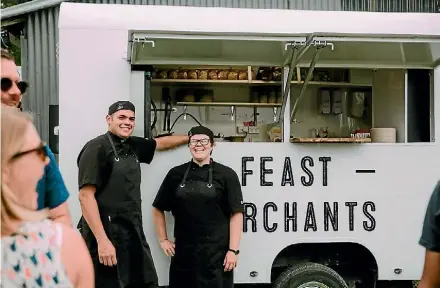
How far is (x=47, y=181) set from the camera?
2.60 metres

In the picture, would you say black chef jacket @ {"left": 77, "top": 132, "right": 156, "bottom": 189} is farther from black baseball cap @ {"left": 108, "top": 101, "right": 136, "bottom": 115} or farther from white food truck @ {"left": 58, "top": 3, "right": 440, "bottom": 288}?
white food truck @ {"left": 58, "top": 3, "right": 440, "bottom": 288}

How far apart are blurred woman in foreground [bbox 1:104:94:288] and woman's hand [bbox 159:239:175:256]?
10.2 feet

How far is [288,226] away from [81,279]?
346cm

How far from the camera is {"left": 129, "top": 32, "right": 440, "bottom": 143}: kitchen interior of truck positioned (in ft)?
16.3

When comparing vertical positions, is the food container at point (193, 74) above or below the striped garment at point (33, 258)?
above

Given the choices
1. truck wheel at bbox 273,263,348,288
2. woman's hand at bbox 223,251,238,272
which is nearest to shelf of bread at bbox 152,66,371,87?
truck wheel at bbox 273,263,348,288

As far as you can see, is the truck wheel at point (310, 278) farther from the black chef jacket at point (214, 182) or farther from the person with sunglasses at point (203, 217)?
the black chef jacket at point (214, 182)

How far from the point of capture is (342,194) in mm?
5164

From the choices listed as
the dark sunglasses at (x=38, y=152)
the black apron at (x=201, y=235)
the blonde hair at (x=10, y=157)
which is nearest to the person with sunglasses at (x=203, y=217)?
the black apron at (x=201, y=235)

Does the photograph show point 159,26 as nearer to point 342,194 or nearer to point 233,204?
point 233,204

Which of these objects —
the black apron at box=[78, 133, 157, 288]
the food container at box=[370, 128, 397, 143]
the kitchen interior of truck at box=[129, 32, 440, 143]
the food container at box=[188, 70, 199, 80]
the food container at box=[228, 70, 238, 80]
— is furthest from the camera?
the food container at box=[228, 70, 238, 80]

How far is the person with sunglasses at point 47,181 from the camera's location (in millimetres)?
2447

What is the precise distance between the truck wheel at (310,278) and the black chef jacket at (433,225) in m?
2.88

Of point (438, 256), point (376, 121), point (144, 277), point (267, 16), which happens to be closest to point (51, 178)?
point (438, 256)
